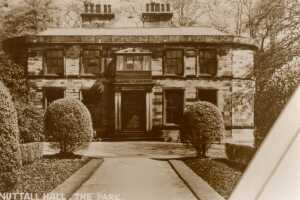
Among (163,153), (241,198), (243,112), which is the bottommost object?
(241,198)

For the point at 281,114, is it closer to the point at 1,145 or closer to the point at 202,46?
the point at 202,46

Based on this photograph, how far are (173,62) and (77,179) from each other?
873 mm

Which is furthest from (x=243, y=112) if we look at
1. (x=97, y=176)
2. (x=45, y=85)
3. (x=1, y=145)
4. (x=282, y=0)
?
(x=1, y=145)

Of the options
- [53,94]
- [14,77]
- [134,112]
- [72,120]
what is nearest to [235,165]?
[134,112]

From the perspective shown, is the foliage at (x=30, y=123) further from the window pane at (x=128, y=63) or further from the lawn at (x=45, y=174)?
the window pane at (x=128, y=63)

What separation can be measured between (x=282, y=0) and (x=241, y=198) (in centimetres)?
114

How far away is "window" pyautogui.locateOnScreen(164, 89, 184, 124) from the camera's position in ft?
9.86

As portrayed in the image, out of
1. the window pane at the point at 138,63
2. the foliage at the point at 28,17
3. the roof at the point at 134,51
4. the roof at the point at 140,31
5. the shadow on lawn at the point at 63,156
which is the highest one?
the foliage at the point at 28,17

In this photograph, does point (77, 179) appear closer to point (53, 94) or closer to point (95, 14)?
point (53, 94)

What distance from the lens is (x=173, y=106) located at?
3.00 m

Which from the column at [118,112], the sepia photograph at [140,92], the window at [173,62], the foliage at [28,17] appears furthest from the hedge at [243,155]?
the foliage at [28,17]

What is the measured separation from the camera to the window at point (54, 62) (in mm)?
3047

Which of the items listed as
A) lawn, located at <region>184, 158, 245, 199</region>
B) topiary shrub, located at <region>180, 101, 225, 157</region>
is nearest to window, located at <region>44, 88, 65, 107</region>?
topiary shrub, located at <region>180, 101, 225, 157</region>

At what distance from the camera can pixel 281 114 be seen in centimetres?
286
